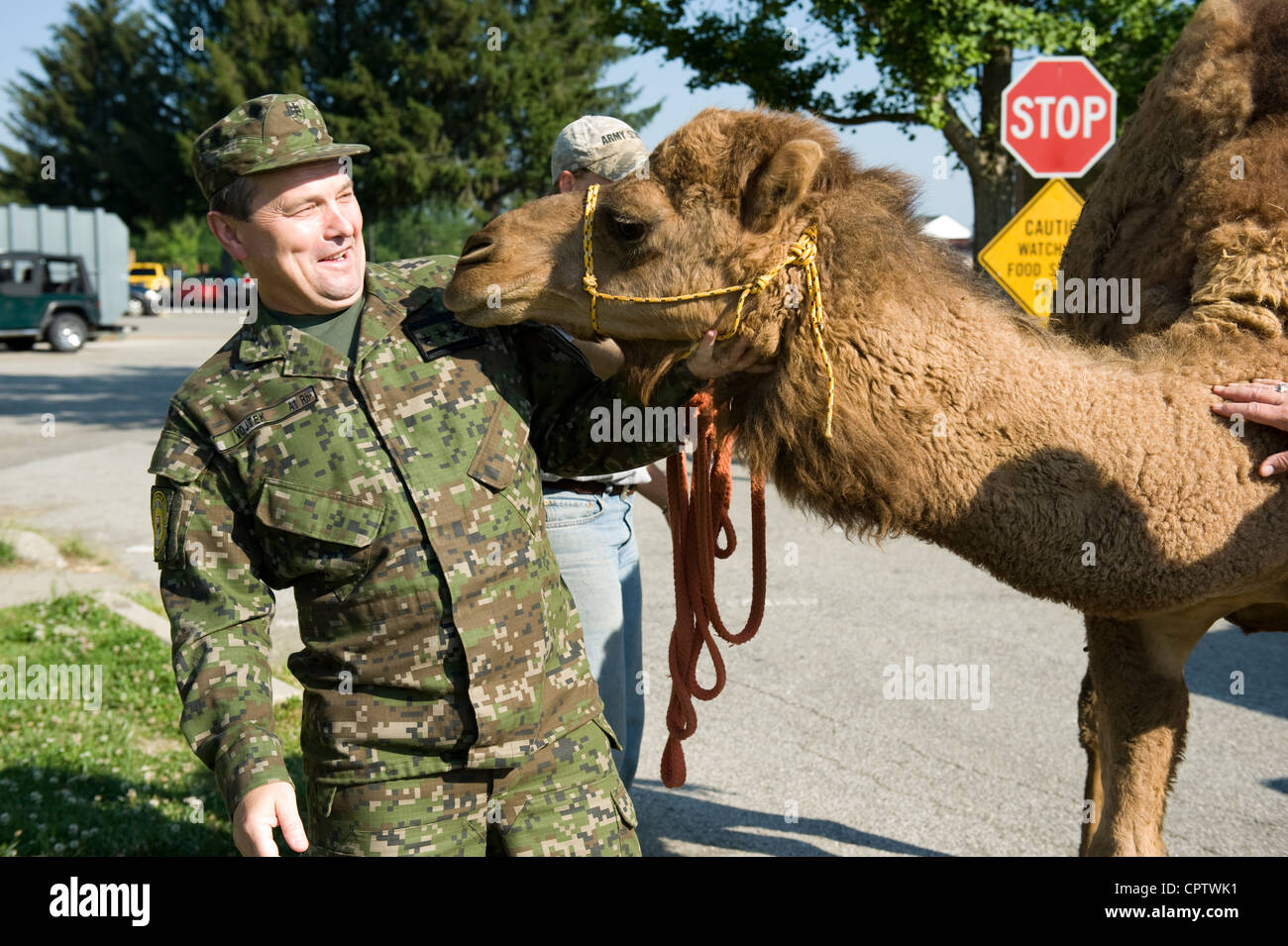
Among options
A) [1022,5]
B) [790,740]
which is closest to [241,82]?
[1022,5]

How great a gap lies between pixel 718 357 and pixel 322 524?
0.99m

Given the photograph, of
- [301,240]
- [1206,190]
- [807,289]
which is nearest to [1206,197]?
[1206,190]

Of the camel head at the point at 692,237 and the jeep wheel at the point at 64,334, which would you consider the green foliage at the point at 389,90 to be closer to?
the jeep wheel at the point at 64,334

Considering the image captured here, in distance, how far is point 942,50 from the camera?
14953 millimetres

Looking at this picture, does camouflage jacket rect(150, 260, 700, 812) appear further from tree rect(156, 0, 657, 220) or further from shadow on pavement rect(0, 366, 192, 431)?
tree rect(156, 0, 657, 220)

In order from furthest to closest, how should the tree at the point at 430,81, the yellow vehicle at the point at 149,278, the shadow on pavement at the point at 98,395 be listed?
1. the yellow vehicle at the point at 149,278
2. the tree at the point at 430,81
3. the shadow on pavement at the point at 98,395

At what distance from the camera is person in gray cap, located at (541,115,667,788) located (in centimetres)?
357

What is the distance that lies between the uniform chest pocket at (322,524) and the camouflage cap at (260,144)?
2.22 ft

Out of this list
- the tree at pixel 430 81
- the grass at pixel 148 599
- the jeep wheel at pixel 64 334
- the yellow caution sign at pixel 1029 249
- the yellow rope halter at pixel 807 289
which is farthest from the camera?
the tree at pixel 430 81

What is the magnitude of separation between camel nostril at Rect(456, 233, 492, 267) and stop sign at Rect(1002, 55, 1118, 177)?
6.97 metres

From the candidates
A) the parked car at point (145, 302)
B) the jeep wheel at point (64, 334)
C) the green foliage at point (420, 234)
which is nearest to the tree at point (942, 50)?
the jeep wheel at point (64, 334)

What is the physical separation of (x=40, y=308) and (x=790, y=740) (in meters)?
30.6

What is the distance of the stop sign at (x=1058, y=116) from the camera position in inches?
352

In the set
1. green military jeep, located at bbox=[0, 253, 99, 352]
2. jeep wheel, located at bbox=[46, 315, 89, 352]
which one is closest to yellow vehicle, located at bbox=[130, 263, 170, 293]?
green military jeep, located at bbox=[0, 253, 99, 352]
